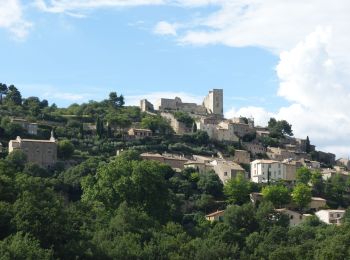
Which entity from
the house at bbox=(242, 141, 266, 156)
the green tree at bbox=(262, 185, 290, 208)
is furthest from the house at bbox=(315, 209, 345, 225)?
the house at bbox=(242, 141, 266, 156)

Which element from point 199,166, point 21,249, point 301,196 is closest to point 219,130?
point 199,166

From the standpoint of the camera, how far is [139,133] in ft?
360

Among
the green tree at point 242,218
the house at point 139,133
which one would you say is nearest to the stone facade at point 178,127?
the house at point 139,133

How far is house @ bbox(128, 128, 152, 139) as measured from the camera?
108969mm

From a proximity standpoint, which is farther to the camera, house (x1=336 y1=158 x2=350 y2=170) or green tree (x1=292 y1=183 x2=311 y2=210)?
house (x1=336 y1=158 x2=350 y2=170)

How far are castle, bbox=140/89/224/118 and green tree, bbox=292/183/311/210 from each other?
160 ft

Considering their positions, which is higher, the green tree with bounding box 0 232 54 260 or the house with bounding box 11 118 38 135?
the house with bounding box 11 118 38 135

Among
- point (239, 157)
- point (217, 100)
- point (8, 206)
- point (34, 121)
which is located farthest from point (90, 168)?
point (217, 100)

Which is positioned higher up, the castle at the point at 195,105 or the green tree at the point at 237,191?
Result: the castle at the point at 195,105

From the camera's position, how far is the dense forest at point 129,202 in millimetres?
44406

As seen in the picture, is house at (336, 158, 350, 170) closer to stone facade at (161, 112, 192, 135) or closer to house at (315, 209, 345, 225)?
stone facade at (161, 112, 192, 135)

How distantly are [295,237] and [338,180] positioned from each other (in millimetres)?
33962

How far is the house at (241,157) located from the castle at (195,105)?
2400cm

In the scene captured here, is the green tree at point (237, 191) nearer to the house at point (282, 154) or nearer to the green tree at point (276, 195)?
the green tree at point (276, 195)
